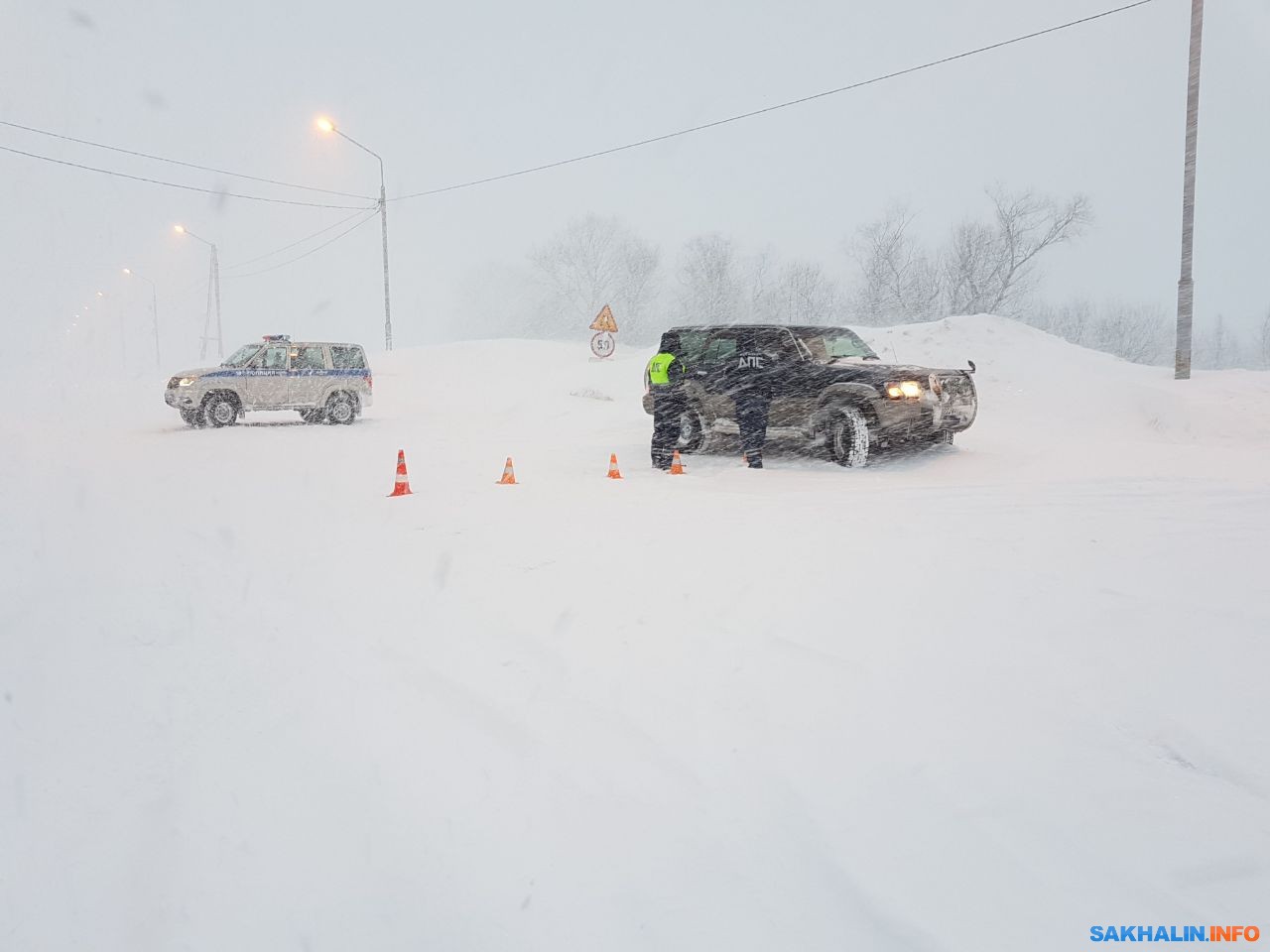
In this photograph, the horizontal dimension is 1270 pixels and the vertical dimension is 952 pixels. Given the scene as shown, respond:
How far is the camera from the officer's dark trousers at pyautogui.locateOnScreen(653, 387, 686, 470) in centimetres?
1091

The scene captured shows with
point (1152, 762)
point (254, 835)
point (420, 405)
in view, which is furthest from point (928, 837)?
point (420, 405)

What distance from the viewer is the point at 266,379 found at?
16500 millimetres

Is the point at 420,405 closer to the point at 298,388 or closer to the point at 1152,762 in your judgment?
the point at 298,388

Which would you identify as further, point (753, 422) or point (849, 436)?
point (753, 422)

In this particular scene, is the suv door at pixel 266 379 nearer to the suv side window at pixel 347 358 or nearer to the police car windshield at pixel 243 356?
the police car windshield at pixel 243 356

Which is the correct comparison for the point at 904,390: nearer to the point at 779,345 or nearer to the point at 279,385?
the point at 779,345

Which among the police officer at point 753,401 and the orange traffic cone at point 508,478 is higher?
the police officer at point 753,401

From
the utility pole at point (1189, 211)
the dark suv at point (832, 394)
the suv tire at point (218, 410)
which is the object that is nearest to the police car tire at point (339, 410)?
the suv tire at point (218, 410)

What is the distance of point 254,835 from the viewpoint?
239cm

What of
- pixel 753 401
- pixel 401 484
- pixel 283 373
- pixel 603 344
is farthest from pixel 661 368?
pixel 603 344

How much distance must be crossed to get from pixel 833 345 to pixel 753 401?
59.8 inches

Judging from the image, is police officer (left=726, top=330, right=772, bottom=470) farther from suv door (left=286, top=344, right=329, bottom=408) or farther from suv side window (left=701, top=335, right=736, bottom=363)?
suv door (left=286, top=344, right=329, bottom=408)

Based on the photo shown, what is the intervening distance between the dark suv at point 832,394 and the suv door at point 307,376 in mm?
10308

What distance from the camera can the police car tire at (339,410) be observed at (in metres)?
17.3
